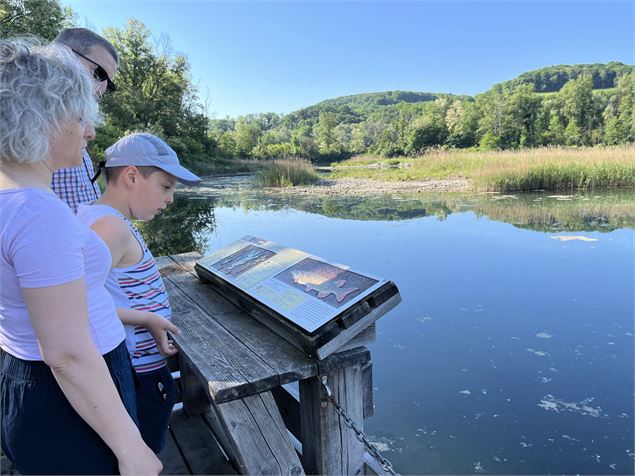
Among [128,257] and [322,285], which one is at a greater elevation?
[128,257]

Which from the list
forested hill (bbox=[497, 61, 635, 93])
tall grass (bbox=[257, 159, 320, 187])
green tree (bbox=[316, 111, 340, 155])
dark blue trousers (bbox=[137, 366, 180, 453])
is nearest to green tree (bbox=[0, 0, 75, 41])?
tall grass (bbox=[257, 159, 320, 187])

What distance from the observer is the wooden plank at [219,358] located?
1.15m

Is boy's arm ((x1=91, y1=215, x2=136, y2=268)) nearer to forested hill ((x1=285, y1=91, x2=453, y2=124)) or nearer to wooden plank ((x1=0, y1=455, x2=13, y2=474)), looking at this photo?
wooden plank ((x1=0, y1=455, x2=13, y2=474))

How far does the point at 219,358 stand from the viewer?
1309 mm

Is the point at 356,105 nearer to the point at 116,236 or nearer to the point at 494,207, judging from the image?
the point at 494,207

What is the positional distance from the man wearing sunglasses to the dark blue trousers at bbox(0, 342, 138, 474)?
1063mm

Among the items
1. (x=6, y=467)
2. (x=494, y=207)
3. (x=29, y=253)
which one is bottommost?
(x=6, y=467)

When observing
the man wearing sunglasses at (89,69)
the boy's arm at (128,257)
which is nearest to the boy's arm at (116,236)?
the boy's arm at (128,257)

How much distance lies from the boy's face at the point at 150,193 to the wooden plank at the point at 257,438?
2.01ft

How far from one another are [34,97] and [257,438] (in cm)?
97

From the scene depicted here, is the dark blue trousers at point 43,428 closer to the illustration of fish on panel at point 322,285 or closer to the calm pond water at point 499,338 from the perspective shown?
the illustration of fish on panel at point 322,285

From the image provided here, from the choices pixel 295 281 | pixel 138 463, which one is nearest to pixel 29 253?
pixel 138 463

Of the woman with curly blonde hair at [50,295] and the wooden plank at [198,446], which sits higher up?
the woman with curly blonde hair at [50,295]

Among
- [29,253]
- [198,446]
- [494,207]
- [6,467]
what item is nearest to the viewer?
[29,253]
